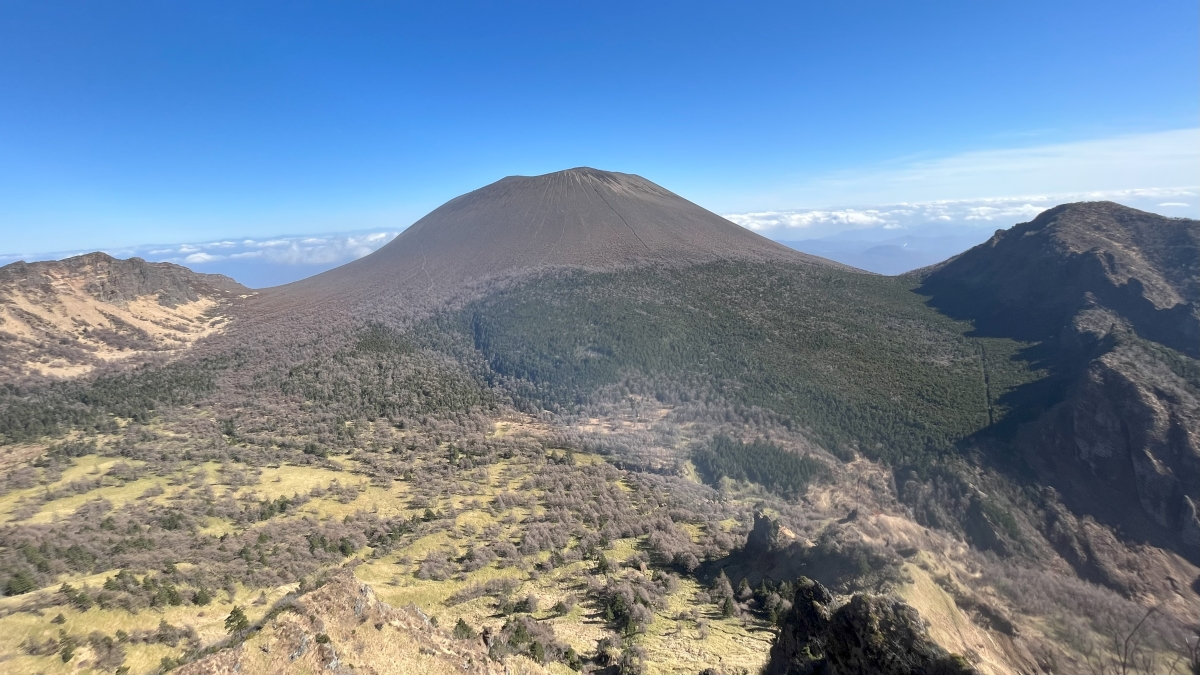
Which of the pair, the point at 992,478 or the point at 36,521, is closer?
the point at 36,521

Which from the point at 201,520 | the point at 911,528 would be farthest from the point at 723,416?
the point at 201,520

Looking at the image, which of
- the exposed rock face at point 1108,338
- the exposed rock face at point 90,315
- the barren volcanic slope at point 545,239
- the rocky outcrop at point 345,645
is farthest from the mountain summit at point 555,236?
the rocky outcrop at point 345,645

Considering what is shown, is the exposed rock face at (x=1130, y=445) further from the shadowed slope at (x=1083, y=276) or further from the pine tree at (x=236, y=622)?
the pine tree at (x=236, y=622)

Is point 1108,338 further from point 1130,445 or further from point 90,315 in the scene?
point 90,315

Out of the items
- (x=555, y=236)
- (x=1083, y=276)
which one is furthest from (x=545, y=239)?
(x=1083, y=276)

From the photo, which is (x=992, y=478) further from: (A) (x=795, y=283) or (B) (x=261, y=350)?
(B) (x=261, y=350)

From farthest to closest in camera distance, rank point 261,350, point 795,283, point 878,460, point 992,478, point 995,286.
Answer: point 795,283
point 995,286
point 261,350
point 878,460
point 992,478
